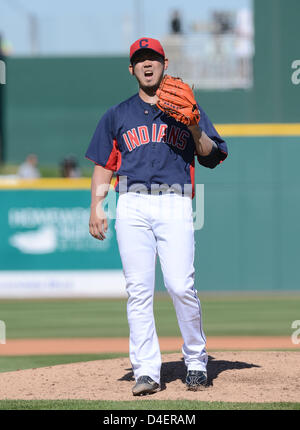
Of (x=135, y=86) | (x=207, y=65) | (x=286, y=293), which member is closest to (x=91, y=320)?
(x=286, y=293)

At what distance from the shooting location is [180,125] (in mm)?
5254

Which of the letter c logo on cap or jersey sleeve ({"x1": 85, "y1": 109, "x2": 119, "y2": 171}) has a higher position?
the letter c logo on cap

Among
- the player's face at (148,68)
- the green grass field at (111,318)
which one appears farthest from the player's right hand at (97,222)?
the green grass field at (111,318)

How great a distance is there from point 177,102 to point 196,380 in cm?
170

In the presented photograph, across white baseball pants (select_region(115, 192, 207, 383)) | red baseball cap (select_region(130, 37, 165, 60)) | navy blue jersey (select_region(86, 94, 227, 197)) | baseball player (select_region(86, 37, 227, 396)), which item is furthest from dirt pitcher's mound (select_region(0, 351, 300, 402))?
red baseball cap (select_region(130, 37, 165, 60))

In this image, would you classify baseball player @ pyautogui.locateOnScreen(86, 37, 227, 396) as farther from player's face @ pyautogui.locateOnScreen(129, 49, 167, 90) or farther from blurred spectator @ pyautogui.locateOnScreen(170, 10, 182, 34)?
blurred spectator @ pyautogui.locateOnScreen(170, 10, 182, 34)

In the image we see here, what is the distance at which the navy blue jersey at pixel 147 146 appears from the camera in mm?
5168

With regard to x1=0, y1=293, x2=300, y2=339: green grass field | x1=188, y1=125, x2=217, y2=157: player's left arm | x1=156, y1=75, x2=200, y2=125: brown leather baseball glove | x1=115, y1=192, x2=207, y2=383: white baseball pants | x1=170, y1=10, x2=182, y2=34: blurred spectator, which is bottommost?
x1=0, y1=293, x2=300, y2=339: green grass field

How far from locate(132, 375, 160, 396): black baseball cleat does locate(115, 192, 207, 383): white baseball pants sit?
30 millimetres

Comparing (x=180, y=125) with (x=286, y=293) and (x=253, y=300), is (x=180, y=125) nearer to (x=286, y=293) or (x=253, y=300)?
(x=253, y=300)

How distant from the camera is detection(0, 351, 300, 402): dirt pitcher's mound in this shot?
520cm
